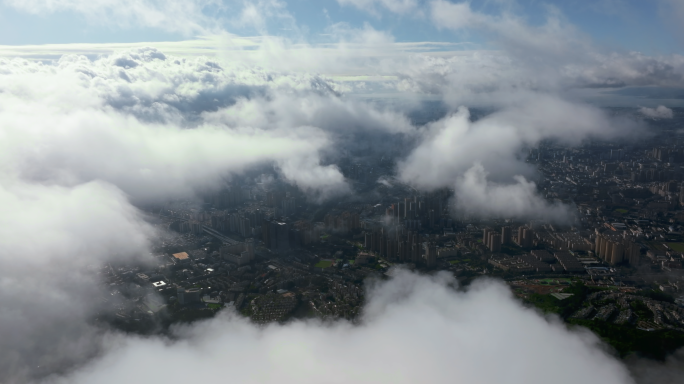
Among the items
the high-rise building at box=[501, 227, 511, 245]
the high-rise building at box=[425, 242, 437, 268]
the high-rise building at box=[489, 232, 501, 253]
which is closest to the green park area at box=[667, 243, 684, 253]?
the high-rise building at box=[501, 227, 511, 245]

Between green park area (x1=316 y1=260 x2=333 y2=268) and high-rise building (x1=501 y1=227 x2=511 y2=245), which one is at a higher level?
high-rise building (x1=501 y1=227 x2=511 y2=245)

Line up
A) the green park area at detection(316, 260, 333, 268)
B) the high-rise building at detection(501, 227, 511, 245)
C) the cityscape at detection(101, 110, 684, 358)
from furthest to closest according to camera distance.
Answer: the high-rise building at detection(501, 227, 511, 245) → the green park area at detection(316, 260, 333, 268) → the cityscape at detection(101, 110, 684, 358)

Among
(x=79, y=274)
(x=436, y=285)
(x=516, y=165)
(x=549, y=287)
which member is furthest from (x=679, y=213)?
(x=79, y=274)

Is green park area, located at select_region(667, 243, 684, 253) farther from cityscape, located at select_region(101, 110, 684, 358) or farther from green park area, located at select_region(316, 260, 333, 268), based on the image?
green park area, located at select_region(316, 260, 333, 268)

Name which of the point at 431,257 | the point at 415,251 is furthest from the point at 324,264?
the point at 431,257

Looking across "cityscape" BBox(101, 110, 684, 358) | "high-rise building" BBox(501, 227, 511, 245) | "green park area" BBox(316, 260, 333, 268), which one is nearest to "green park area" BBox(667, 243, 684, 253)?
"cityscape" BBox(101, 110, 684, 358)

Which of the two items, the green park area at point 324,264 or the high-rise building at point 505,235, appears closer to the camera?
the green park area at point 324,264

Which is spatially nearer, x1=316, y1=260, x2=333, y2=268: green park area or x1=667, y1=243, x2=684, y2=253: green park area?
x1=316, y1=260, x2=333, y2=268: green park area

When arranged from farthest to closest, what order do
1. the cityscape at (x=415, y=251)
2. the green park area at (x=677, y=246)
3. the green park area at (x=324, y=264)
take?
1. the green park area at (x=677, y=246)
2. the green park area at (x=324, y=264)
3. the cityscape at (x=415, y=251)

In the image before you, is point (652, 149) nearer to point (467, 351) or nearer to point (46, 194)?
Answer: point (467, 351)

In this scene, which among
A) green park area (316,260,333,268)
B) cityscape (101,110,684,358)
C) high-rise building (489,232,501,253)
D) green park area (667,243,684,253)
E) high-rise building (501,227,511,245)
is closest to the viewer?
cityscape (101,110,684,358)

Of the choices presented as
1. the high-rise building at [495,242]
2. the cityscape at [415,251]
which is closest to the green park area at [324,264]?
the cityscape at [415,251]

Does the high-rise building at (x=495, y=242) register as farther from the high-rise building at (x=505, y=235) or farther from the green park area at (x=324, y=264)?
the green park area at (x=324, y=264)

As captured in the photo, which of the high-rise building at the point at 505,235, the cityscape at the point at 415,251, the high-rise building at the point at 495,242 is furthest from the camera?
the high-rise building at the point at 505,235
